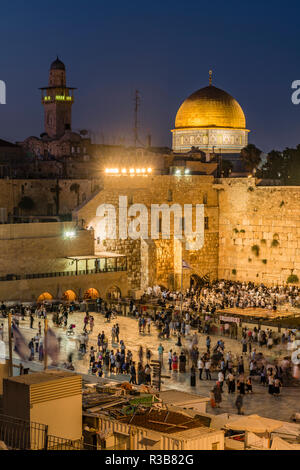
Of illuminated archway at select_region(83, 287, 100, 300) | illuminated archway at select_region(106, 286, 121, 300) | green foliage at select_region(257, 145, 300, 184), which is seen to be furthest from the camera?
green foliage at select_region(257, 145, 300, 184)

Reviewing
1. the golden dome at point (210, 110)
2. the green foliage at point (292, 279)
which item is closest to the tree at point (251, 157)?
the golden dome at point (210, 110)

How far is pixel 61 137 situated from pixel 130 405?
39.8 m

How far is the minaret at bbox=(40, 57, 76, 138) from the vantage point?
54219 millimetres

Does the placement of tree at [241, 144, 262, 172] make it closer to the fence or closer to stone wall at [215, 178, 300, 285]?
stone wall at [215, 178, 300, 285]

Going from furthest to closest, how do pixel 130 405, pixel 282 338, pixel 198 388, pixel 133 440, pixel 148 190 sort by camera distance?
pixel 148 190 < pixel 282 338 < pixel 198 388 < pixel 130 405 < pixel 133 440

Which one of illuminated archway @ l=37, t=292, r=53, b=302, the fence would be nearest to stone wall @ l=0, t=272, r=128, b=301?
illuminated archway @ l=37, t=292, r=53, b=302

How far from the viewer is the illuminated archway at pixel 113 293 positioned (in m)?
32.3

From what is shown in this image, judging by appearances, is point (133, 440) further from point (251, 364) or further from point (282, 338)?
point (282, 338)

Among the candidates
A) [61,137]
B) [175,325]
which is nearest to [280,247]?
[175,325]

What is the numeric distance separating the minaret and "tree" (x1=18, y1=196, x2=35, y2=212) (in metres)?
16.1

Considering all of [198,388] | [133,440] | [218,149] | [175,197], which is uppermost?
[218,149]

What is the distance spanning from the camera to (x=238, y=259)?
3675 centimetres

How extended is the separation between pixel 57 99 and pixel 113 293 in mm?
24996

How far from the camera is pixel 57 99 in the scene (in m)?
54.2
